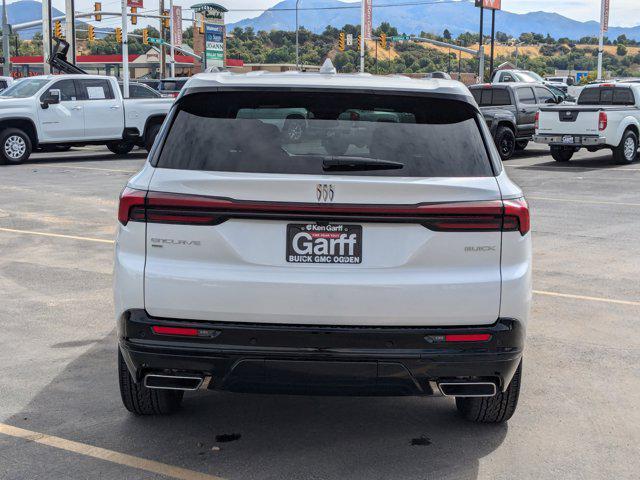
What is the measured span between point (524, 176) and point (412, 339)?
16380 millimetres

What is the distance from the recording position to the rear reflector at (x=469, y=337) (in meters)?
4.12

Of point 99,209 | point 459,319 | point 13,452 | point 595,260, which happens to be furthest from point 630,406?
point 99,209

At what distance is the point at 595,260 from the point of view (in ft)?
33.1

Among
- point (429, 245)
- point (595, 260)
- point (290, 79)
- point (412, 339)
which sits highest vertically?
point (290, 79)

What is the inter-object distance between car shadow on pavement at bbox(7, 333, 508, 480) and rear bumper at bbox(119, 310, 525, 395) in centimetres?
Result: 48

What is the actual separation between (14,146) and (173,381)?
1890 centimetres

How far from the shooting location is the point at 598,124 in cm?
2159

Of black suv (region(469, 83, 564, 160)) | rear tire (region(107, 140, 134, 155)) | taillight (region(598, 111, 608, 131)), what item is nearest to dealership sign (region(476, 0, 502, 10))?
black suv (region(469, 83, 564, 160))

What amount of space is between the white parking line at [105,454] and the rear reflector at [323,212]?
47.0 inches

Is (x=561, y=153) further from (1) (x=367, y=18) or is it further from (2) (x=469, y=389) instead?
(1) (x=367, y=18)

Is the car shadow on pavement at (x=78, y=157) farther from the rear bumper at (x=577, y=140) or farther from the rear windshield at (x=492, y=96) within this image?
the rear bumper at (x=577, y=140)

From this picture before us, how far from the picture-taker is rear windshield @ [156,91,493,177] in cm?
420

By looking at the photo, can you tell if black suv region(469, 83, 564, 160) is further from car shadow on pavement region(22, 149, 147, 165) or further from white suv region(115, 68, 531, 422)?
white suv region(115, 68, 531, 422)

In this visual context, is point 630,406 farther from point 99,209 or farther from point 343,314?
point 99,209
